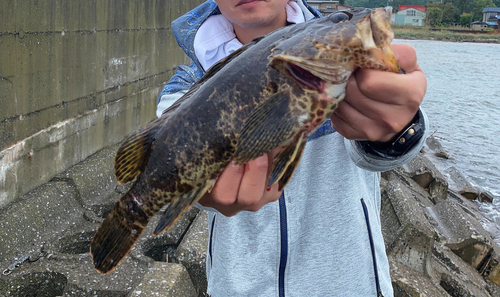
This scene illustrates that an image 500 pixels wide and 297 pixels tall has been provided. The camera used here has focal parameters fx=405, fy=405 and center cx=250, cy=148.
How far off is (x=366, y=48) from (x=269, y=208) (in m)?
1.19

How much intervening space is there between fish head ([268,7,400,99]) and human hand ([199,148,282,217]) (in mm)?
391

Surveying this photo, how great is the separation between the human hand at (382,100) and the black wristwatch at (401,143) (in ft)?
0.21

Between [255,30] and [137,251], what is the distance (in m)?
2.61

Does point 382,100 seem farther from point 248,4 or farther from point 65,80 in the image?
point 65,80

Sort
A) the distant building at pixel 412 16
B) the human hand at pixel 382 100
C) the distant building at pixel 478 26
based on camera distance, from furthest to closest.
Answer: the distant building at pixel 412 16
the distant building at pixel 478 26
the human hand at pixel 382 100

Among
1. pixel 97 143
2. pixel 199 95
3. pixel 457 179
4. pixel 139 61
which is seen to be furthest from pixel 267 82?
pixel 457 179

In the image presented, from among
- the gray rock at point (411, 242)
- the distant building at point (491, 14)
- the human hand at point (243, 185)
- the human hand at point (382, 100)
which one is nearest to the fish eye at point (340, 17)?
the human hand at point (382, 100)

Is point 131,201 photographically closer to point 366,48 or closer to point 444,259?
point 366,48

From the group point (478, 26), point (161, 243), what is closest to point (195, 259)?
point (161, 243)

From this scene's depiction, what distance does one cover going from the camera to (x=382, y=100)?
5.45 feet

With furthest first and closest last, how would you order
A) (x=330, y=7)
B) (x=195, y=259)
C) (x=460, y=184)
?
(x=330, y=7) → (x=460, y=184) → (x=195, y=259)

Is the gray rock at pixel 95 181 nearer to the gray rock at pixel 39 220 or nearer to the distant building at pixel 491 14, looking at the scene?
the gray rock at pixel 39 220

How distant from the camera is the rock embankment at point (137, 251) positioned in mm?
3611

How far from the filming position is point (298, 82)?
177 cm
